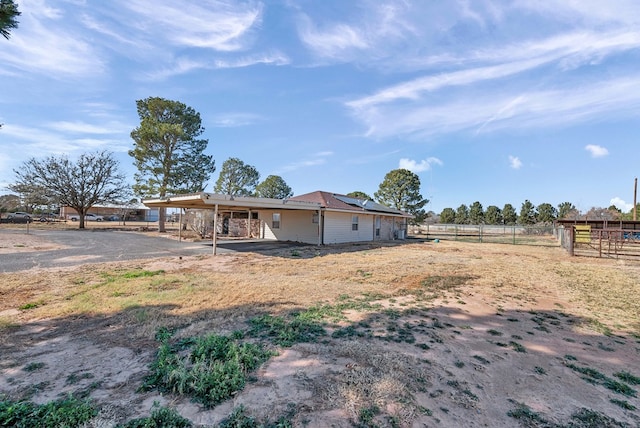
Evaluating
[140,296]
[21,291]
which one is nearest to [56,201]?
[21,291]

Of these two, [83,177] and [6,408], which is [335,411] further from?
[83,177]

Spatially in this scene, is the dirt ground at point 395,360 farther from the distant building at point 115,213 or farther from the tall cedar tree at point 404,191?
the distant building at point 115,213

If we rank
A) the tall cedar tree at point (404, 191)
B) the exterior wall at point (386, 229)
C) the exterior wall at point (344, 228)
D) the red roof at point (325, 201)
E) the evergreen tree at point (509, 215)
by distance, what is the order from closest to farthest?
the red roof at point (325, 201), the exterior wall at point (344, 228), the exterior wall at point (386, 229), the tall cedar tree at point (404, 191), the evergreen tree at point (509, 215)

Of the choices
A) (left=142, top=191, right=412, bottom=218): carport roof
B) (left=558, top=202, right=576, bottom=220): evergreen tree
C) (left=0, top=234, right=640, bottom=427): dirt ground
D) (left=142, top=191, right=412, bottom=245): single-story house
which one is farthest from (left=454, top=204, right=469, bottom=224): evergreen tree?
(left=0, top=234, right=640, bottom=427): dirt ground

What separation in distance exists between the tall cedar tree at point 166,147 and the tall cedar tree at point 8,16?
2135 centimetres

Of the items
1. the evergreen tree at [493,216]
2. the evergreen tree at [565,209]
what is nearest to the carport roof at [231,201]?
the evergreen tree at [493,216]

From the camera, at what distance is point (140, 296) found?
224 inches

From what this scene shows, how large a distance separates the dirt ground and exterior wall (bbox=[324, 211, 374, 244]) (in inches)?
439

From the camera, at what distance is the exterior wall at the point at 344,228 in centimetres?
1769

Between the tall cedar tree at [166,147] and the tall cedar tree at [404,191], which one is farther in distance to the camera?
the tall cedar tree at [404,191]

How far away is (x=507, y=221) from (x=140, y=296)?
180 feet

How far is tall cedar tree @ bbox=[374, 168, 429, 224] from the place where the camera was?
→ 104 ft

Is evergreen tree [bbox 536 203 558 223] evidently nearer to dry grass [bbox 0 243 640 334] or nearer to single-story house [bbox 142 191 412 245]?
single-story house [bbox 142 191 412 245]

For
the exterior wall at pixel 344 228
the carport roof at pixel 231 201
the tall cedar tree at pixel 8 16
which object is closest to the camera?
the tall cedar tree at pixel 8 16
